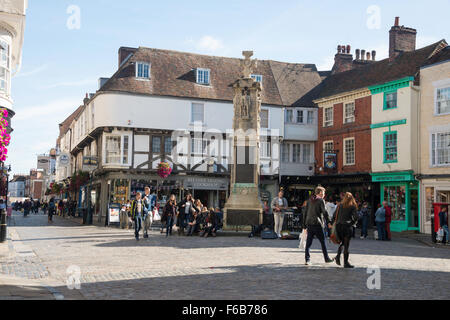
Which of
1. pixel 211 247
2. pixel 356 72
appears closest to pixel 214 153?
pixel 356 72

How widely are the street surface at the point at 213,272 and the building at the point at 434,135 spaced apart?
12.9m

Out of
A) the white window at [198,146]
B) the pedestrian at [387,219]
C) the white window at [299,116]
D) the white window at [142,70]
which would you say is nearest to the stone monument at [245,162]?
the pedestrian at [387,219]

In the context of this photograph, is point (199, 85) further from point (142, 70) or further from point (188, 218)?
point (188, 218)

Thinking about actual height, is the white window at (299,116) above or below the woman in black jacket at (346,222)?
above

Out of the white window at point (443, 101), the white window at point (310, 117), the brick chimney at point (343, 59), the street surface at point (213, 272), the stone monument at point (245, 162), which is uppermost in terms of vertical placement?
the brick chimney at point (343, 59)

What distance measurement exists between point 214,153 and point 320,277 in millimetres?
27278

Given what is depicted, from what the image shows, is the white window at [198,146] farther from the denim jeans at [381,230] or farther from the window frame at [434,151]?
the denim jeans at [381,230]

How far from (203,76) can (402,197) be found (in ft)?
53.3

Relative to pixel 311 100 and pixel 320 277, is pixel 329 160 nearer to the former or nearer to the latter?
pixel 311 100

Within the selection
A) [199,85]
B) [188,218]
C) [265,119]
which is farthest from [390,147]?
[188,218]

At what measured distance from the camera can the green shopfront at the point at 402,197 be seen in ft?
93.8

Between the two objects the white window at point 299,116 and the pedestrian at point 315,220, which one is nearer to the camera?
the pedestrian at point 315,220

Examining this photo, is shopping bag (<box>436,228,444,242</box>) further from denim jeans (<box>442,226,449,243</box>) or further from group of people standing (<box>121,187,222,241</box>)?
group of people standing (<box>121,187,222,241</box>)

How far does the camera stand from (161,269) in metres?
10.4
